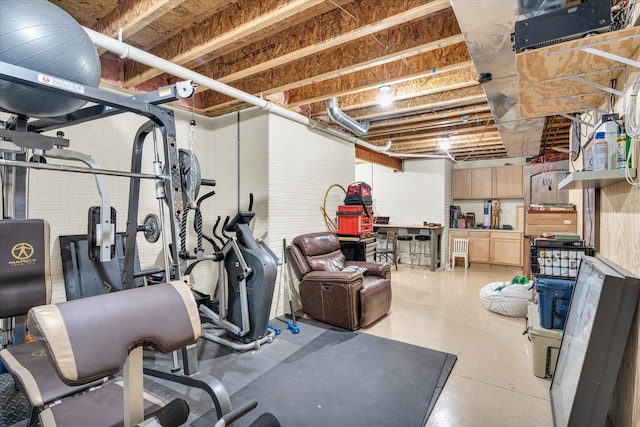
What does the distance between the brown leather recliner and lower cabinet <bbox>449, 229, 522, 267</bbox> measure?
391 cm

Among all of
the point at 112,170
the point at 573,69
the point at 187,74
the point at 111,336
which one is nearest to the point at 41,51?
the point at 112,170

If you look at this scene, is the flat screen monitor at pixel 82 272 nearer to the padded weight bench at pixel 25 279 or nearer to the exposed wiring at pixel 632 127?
the padded weight bench at pixel 25 279

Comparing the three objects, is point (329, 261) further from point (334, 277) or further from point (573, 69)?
point (573, 69)

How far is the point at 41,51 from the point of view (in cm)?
135

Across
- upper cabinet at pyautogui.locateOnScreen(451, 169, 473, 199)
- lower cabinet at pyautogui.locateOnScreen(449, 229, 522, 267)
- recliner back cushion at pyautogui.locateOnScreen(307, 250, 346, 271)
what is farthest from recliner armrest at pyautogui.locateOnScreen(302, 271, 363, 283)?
upper cabinet at pyautogui.locateOnScreen(451, 169, 473, 199)

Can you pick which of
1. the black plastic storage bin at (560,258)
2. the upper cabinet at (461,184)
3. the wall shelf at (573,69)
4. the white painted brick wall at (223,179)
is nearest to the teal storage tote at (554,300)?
the black plastic storage bin at (560,258)

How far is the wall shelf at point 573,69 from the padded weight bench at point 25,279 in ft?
9.17

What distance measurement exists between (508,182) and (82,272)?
7.80 metres

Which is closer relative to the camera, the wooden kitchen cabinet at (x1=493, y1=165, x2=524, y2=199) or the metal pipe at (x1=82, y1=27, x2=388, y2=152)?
the metal pipe at (x1=82, y1=27, x2=388, y2=152)

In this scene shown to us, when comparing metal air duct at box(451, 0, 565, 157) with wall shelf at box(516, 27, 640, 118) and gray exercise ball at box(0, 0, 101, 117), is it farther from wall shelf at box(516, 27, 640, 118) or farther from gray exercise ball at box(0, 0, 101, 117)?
gray exercise ball at box(0, 0, 101, 117)

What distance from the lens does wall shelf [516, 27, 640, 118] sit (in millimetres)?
1246

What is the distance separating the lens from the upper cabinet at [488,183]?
7086 millimetres

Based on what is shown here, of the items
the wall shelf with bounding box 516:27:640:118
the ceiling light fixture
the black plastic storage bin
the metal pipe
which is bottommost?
the black plastic storage bin

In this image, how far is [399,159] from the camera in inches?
305
